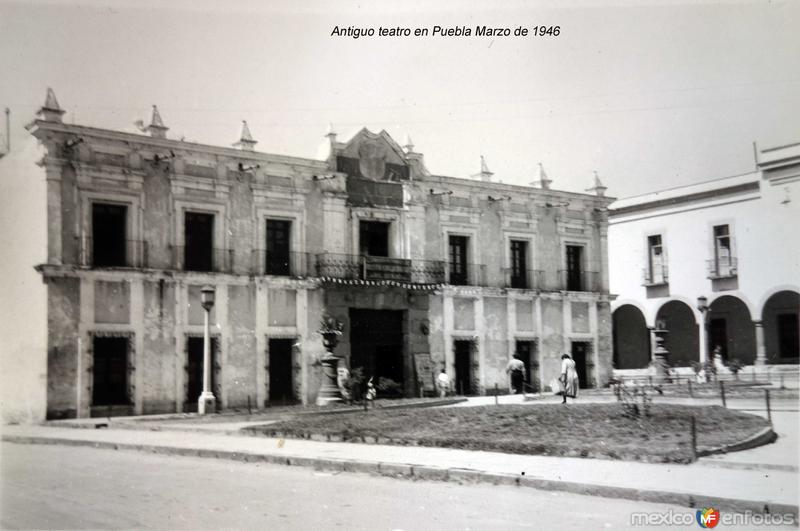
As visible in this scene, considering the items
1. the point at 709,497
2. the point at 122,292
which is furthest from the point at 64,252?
the point at 709,497

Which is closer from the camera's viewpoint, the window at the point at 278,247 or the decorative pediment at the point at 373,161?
the window at the point at 278,247

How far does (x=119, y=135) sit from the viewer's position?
1717 cm

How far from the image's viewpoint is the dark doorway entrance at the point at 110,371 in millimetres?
16938

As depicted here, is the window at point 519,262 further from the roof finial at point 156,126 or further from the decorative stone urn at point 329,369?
the roof finial at point 156,126

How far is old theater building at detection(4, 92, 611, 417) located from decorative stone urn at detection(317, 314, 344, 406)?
59.1 inches

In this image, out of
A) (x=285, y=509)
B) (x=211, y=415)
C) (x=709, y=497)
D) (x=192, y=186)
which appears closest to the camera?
(x=709, y=497)

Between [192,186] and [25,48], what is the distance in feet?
30.4

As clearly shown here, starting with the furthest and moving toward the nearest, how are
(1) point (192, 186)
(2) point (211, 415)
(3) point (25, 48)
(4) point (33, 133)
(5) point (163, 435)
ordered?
(1) point (192, 186)
(2) point (211, 415)
(4) point (33, 133)
(5) point (163, 435)
(3) point (25, 48)

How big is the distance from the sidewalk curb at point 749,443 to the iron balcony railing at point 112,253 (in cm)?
1217

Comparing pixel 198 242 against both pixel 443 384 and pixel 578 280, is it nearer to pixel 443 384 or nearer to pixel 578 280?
pixel 443 384

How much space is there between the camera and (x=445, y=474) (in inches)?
351

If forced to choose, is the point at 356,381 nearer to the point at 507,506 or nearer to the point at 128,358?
the point at 128,358

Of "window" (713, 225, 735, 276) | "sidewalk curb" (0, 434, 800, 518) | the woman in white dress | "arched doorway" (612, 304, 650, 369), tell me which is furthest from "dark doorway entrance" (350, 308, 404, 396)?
"sidewalk curb" (0, 434, 800, 518)

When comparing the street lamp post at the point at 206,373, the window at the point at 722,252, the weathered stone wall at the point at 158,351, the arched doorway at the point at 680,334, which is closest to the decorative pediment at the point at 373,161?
the street lamp post at the point at 206,373
